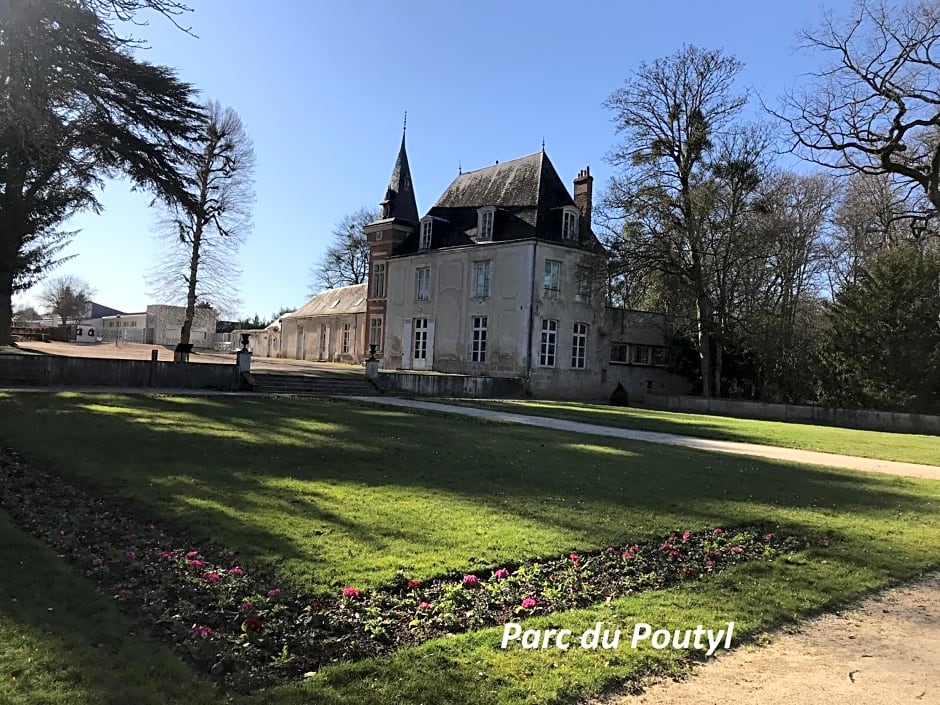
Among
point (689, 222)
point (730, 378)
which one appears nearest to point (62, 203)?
point (689, 222)

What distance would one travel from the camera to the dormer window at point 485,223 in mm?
32188

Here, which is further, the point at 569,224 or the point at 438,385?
the point at 569,224

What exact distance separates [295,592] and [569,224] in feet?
94.8

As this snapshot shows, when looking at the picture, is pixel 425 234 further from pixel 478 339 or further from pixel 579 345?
pixel 579 345

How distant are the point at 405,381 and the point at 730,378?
1719cm

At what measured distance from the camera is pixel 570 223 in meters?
31.7

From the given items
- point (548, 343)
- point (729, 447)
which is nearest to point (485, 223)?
point (548, 343)

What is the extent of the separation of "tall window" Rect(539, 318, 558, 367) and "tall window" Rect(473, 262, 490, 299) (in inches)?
125

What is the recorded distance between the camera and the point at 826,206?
1304 inches

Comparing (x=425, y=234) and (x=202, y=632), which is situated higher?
(x=425, y=234)

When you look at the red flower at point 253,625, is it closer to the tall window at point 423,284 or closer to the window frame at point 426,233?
the tall window at point 423,284

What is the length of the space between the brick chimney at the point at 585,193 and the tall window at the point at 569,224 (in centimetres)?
173

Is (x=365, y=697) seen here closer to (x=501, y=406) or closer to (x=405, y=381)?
(x=501, y=406)

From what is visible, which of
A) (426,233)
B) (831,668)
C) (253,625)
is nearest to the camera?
(831,668)
